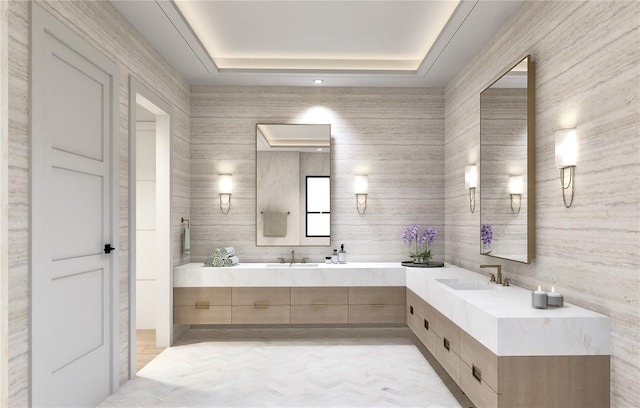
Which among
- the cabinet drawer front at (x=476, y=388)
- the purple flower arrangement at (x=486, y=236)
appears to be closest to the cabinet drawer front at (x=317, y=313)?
the purple flower arrangement at (x=486, y=236)

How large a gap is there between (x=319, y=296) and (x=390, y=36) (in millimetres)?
2663

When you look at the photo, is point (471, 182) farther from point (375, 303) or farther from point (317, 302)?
point (317, 302)

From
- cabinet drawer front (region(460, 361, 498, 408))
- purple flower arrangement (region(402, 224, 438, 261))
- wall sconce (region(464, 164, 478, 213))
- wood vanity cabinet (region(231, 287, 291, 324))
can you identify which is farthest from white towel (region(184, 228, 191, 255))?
cabinet drawer front (region(460, 361, 498, 408))

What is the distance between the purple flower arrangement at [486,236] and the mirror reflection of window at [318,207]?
71.9 inches

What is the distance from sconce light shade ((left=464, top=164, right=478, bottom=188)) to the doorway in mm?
2892

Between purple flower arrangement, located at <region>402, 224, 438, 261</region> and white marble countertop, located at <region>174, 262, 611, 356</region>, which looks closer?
white marble countertop, located at <region>174, 262, 611, 356</region>

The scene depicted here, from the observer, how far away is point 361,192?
16.3ft

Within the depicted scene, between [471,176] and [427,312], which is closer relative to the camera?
[427,312]

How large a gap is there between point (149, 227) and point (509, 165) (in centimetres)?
392

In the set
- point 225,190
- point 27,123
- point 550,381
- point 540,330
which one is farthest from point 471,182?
point 27,123

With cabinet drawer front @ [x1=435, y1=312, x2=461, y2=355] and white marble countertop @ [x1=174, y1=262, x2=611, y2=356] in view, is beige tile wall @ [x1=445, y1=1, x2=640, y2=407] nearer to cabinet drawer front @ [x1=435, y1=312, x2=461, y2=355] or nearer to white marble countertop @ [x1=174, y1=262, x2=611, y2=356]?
white marble countertop @ [x1=174, y1=262, x2=611, y2=356]

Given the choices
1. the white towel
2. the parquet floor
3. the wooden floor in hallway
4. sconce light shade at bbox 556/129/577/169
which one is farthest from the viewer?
the white towel

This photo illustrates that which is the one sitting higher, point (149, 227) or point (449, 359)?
point (149, 227)

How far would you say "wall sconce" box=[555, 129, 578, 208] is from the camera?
2430 millimetres
